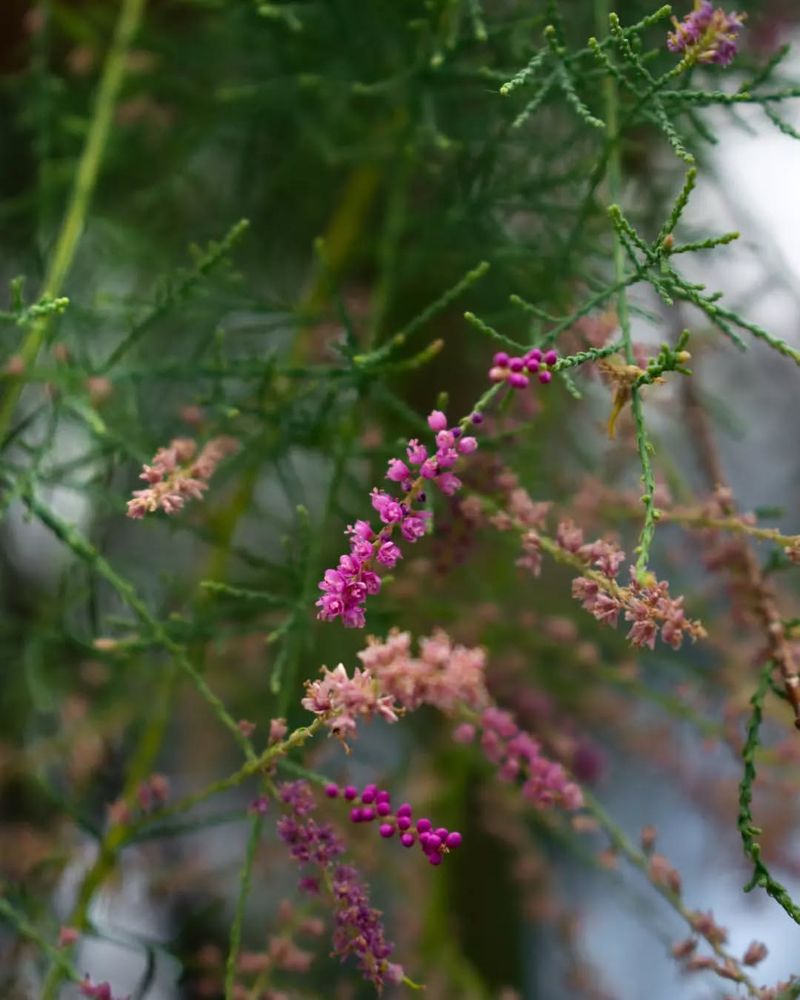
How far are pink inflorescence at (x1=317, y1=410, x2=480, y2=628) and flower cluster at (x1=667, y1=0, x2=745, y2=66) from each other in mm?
139

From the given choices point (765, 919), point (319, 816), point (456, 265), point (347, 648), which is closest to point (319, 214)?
point (456, 265)

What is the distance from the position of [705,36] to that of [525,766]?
287mm

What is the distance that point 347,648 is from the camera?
0.76m

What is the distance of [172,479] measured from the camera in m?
0.39

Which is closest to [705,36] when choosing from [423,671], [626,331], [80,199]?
[626,331]

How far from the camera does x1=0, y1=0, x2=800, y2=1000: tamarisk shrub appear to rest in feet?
1.23

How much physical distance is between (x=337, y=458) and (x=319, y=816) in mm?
240

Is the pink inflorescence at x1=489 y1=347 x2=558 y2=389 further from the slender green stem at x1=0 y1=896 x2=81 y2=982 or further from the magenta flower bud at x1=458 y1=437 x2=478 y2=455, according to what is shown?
the slender green stem at x1=0 y1=896 x2=81 y2=982

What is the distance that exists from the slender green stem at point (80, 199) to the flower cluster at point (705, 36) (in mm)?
242

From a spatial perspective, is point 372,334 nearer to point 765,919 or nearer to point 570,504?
point 570,504

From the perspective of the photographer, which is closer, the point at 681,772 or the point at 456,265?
the point at 456,265

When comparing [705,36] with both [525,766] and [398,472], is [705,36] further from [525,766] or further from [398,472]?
[525,766]

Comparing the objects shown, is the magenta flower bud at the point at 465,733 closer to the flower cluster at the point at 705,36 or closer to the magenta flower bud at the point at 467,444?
the magenta flower bud at the point at 467,444

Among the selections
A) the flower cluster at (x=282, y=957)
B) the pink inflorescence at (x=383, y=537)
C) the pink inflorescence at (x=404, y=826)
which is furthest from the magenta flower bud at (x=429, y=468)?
the flower cluster at (x=282, y=957)
